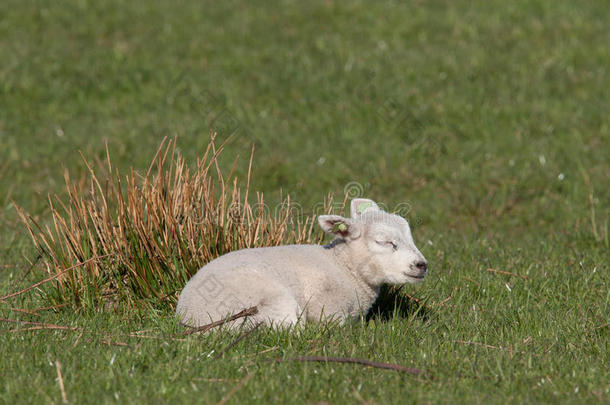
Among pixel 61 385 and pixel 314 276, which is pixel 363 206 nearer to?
pixel 314 276

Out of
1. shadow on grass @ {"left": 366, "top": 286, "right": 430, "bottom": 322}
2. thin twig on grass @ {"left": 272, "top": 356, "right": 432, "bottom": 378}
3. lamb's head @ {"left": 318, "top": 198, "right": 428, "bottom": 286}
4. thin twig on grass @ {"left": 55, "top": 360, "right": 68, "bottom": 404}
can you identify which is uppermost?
lamb's head @ {"left": 318, "top": 198, "right": 428, "bottom": 286}

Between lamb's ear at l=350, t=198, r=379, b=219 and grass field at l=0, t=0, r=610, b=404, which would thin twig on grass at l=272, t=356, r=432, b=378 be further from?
lamb's ear at l=350, t=198, r=379, b=219

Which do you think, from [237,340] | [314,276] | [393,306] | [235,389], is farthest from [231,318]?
[393,306]

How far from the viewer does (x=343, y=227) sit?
5293 mm

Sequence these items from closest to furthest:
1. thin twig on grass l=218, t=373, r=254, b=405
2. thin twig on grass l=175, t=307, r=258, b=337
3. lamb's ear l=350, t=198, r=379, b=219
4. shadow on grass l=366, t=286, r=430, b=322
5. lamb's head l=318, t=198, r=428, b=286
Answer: thin twig on grass l=218, t=373, r=254, b=405 < thin twig on grass l=175, t=307, r=258, b=337 < lamb's head l=318, t=198, r=428, b=286 < lamb's ear l=350, t=198, r=379, b=219 < shadow on grass l=366, t=286, r=430, b=322

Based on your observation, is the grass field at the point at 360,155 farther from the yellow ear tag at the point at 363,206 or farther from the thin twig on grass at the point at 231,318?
the yellow ear tag at the point at 363,206

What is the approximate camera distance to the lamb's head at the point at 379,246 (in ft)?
16.7

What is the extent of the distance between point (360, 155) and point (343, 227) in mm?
6407

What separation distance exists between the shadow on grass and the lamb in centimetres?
37

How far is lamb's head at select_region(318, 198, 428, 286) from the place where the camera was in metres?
5.08

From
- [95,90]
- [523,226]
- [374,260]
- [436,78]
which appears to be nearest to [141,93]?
[95,90]

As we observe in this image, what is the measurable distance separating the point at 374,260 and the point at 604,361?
5.09 feet

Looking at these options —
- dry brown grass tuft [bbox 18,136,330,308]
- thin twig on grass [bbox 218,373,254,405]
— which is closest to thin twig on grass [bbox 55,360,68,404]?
thin twig on grass [bbox 218,373,254,405]

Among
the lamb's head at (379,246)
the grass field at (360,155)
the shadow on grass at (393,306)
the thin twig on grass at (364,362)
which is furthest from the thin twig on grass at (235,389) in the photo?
the shadow on grass at (393,306)
